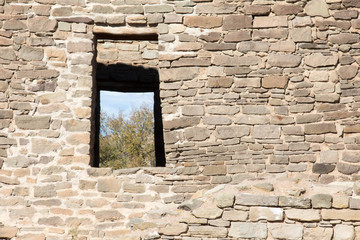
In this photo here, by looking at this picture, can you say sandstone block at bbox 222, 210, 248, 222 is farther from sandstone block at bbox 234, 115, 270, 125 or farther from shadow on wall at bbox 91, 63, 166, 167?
Result: shadow on wall at bbox 91, 63, 166, 167

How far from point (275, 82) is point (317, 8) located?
109 cm

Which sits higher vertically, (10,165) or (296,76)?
(296,76)

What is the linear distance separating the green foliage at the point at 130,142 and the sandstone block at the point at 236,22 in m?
9.01

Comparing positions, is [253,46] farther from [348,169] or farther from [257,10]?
[348,169]

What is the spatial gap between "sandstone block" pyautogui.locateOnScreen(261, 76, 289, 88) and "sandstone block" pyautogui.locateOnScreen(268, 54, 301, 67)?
0.54ft

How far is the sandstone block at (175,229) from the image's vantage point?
3770mm

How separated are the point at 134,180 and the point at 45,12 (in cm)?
237

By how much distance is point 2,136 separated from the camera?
17.2 feet

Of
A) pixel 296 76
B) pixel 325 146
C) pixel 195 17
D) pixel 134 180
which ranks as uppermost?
pixel 195 17

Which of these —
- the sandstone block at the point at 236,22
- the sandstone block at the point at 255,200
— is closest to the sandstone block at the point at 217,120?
the sandstone block at the point at 236,22

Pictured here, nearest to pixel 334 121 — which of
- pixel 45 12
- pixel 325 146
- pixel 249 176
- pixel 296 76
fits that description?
pixel 325 146

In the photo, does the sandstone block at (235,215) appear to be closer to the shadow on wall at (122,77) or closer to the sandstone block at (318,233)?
the sandstone block at (318,233)

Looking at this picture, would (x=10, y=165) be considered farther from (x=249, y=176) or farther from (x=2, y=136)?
(x=249, y=176)

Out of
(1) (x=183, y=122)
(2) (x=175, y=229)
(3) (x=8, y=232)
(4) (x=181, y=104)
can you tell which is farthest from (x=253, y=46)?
(3) (x=8, y=232)
